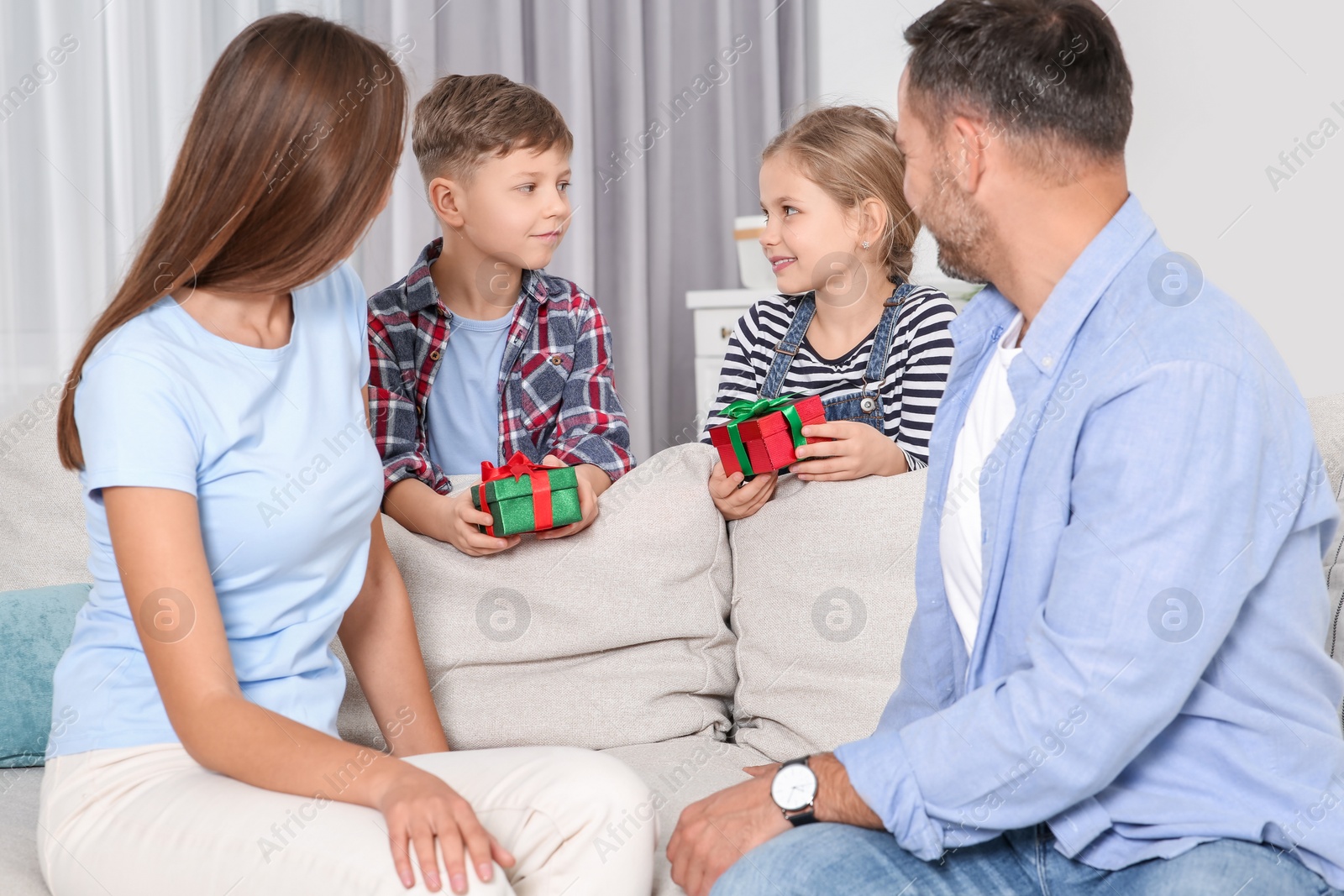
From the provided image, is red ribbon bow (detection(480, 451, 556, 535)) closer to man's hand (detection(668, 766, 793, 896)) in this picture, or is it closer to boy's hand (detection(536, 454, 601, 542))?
boy's hand (detection(536, 454, 601, 542))

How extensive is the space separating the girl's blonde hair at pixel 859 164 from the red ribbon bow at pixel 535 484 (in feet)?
2.22

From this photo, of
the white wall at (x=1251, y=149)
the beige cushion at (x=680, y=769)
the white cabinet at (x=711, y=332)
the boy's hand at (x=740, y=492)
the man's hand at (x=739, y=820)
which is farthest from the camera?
the white cabinet at (x=711, y=332)

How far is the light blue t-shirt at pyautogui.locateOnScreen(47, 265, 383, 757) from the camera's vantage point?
954 millimetres

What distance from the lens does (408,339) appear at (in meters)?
1.62

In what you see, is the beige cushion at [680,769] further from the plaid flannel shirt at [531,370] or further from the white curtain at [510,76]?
the white curtain at [510,76]

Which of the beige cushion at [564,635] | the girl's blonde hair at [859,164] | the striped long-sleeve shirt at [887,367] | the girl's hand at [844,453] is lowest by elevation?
the beige cushion at [564,635]

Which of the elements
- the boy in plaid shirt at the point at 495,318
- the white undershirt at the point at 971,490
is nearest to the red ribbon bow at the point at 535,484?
the boy in plaid shirt at the point at 495,318

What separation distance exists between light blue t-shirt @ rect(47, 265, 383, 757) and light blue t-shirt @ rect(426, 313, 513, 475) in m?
0.55

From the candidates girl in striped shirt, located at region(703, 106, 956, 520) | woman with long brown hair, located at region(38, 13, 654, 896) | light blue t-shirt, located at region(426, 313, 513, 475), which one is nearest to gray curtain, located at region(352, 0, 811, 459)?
light blue t-shirt, located at region(426, 313, 513, 475)

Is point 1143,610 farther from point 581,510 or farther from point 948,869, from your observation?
point 581,510

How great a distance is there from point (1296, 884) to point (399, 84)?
1001 millimetres

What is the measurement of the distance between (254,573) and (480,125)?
86 centimetres

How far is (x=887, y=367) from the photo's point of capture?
1636mm

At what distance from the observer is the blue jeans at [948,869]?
2.75ft
